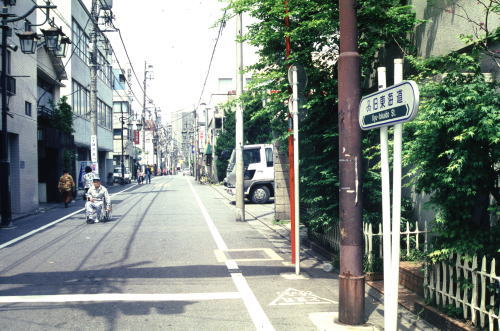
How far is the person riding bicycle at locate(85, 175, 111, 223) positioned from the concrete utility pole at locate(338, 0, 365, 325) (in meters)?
11.2

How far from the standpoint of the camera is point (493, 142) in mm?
4098

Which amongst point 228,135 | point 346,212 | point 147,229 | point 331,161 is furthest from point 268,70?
point 228,135

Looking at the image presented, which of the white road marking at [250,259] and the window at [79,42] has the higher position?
the window at [79,42]

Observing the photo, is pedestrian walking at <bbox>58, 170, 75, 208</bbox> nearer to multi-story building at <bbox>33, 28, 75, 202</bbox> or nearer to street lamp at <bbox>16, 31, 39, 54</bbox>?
multi-story building at <bbox>33, 28, 75, 202</bbox>

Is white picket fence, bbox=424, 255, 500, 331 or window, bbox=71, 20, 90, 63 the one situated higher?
window, bbox=71, 20, 90, 63

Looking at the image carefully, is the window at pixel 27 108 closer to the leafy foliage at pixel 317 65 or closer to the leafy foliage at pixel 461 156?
the leafy foliage at pixel 317 65

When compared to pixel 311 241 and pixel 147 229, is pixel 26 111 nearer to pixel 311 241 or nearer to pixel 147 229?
pixel 147 229

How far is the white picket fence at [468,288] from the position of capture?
422 cm

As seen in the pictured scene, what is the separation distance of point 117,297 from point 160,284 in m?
0.85

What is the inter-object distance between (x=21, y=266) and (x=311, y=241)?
599cm

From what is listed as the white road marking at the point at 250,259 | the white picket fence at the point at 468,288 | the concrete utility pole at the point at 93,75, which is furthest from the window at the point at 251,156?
the white picket fence at the point at 468,288

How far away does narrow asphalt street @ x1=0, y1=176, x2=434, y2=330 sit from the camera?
5227 millimetres

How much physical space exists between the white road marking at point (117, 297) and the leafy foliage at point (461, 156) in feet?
9.85

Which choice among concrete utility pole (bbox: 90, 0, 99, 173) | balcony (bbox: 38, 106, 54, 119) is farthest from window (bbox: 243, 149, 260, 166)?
balcony (bbox: 38, 106, 54, 119)
